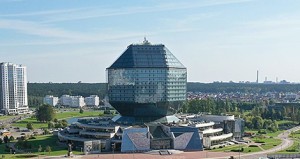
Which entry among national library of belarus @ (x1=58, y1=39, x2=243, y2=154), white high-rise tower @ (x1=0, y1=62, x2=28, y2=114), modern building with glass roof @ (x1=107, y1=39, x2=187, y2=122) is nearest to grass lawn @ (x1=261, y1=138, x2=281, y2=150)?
national library of belarus @ (x1=58, y1=39, x2=243, y2=154)

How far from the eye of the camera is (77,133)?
8975cm

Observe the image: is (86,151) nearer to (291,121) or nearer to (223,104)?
(291,121)

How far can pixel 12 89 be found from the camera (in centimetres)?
18825

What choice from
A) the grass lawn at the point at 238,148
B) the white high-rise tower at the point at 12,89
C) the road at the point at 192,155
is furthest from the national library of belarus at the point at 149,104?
the white high-rise tower at the point at 12,89

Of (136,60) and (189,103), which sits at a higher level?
(136,60)

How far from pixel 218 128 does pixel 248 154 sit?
64.6ft

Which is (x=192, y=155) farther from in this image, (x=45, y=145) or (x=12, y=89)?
(x=12, y=89)

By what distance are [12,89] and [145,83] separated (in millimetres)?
111311

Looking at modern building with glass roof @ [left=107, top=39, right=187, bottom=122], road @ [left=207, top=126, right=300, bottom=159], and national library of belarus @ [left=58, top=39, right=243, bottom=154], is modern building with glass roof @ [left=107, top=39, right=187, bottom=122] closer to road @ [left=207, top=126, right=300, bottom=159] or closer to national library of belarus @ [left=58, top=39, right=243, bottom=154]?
national library of belarus @ [left=58, top=39, right=243, bottom=154]

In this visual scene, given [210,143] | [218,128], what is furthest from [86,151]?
[218,128]

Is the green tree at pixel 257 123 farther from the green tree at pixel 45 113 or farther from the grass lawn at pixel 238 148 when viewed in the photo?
the green tree at pixel 45 113

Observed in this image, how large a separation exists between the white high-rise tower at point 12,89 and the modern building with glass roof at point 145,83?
102m

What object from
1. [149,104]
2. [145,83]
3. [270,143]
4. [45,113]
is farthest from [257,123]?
[45,113]

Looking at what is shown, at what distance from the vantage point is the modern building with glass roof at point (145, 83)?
303 ft
